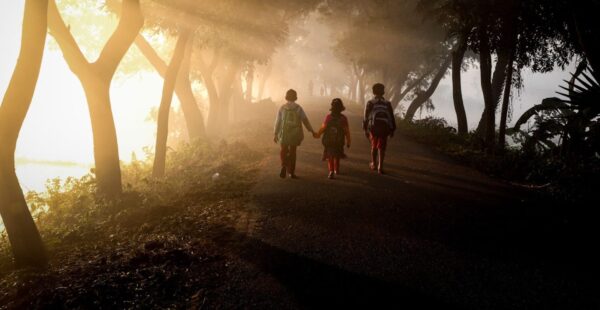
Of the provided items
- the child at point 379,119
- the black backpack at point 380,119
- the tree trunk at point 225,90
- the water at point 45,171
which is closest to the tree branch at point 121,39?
the child at point 379,119

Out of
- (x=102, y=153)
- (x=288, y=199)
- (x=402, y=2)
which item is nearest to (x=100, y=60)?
(x=102, y=153)

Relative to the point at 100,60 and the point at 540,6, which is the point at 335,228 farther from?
the point at 540,6

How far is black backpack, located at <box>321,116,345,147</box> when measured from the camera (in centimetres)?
817

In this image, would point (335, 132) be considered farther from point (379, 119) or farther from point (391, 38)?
point (391, 38)

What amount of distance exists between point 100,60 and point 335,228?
6073 mm

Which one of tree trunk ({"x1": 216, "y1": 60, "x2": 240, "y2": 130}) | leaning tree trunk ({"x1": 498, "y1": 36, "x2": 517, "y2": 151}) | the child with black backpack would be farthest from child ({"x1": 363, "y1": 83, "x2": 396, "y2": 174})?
tree trunk ({"x1": 216, "y1": 60, "x2": 240, "y2": 130})

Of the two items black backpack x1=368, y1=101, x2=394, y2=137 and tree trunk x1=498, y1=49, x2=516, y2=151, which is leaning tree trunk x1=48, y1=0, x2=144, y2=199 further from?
tree trunk x1=498, y1=49, x2=516, y2=151

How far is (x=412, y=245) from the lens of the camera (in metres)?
4.86

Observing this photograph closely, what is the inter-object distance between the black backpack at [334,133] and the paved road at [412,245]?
2.66 feet

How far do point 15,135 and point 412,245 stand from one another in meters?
5.56

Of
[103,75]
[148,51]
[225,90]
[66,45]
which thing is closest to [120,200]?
[103,75]

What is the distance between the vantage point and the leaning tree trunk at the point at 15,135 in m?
5.30

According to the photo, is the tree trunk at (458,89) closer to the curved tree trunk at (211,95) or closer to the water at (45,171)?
the curved tree trunk at (211,95)

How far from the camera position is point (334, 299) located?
11.9 ft
